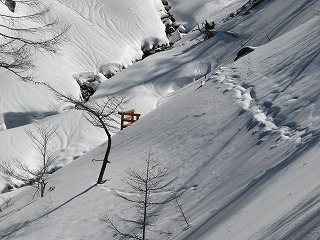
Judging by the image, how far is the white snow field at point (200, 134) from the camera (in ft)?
18.9

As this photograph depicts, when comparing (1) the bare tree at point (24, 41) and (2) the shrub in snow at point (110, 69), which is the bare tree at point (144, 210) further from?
(2) the shrub in snow at point (110, 69)

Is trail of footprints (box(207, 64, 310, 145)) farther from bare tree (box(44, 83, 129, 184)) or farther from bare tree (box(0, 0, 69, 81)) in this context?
bare tree (box(0, 0, 69, 81))

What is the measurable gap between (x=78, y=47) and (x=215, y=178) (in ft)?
63.8

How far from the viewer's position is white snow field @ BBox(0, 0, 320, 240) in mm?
5770

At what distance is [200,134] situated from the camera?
10.9 metres

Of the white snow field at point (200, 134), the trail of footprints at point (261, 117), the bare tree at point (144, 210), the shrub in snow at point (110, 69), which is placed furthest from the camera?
the shrub in snow at point (110, 69)

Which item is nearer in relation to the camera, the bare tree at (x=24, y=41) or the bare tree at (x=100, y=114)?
the bare tree at (x=24, y=41)

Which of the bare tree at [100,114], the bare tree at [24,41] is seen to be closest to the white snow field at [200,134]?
the bare tree at [100,114]

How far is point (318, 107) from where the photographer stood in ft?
27.4

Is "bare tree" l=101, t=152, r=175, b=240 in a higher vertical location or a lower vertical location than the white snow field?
lower

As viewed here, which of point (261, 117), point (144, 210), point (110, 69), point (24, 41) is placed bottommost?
point (144, 210)

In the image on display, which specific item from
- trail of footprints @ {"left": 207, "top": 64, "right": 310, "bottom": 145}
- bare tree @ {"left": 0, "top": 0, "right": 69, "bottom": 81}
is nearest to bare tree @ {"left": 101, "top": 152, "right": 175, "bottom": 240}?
trail of footprints @ {"left": 207, "top": 64, "right": 310, "bottom": 145}

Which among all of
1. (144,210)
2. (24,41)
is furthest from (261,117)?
(24,41)

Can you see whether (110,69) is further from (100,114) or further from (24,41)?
(24,41)
